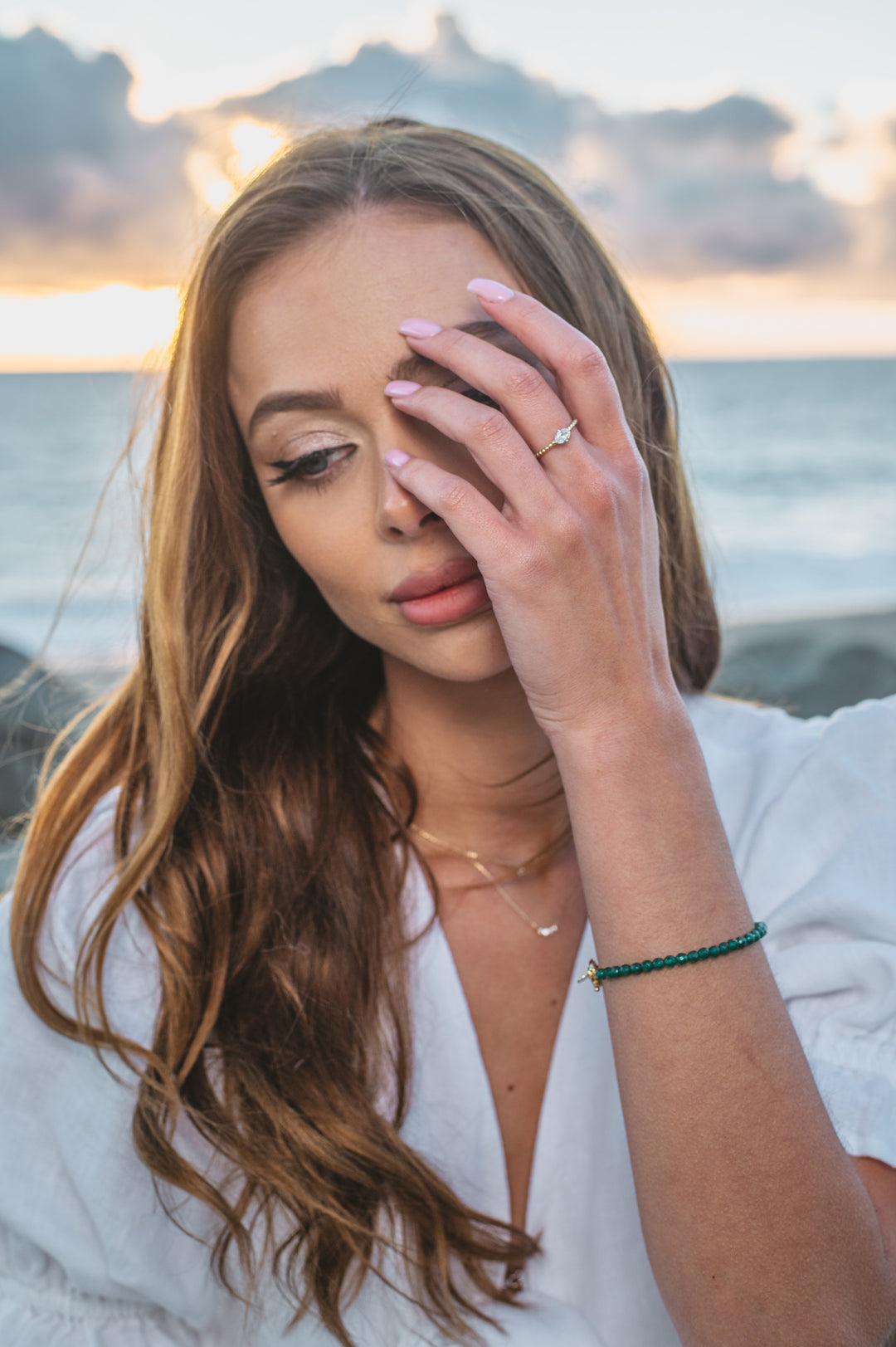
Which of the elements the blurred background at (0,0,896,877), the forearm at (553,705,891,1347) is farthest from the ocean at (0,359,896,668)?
the forearm at (553,705,891,1347)

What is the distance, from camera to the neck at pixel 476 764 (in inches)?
76.0

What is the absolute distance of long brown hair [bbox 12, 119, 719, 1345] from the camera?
5.38ft

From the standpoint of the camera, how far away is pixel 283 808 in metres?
1.98

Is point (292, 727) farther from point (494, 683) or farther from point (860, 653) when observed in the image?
point (860, 653)

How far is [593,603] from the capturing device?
1.30m

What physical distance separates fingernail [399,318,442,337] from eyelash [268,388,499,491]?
0.12 metres

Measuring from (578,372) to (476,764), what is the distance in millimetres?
877

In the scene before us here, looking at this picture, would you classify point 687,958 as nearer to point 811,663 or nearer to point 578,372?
point 578,372

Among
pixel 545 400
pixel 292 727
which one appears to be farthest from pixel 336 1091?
pixel 545 400

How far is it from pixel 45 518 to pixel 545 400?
19.2 m

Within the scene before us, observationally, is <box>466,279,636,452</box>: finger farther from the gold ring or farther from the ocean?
the ocean

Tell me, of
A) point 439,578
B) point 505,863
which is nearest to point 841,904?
point 505,863

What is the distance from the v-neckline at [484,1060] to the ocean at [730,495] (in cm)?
90

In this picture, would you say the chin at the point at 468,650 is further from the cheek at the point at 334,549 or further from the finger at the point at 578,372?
the finger at the point at 578,372
